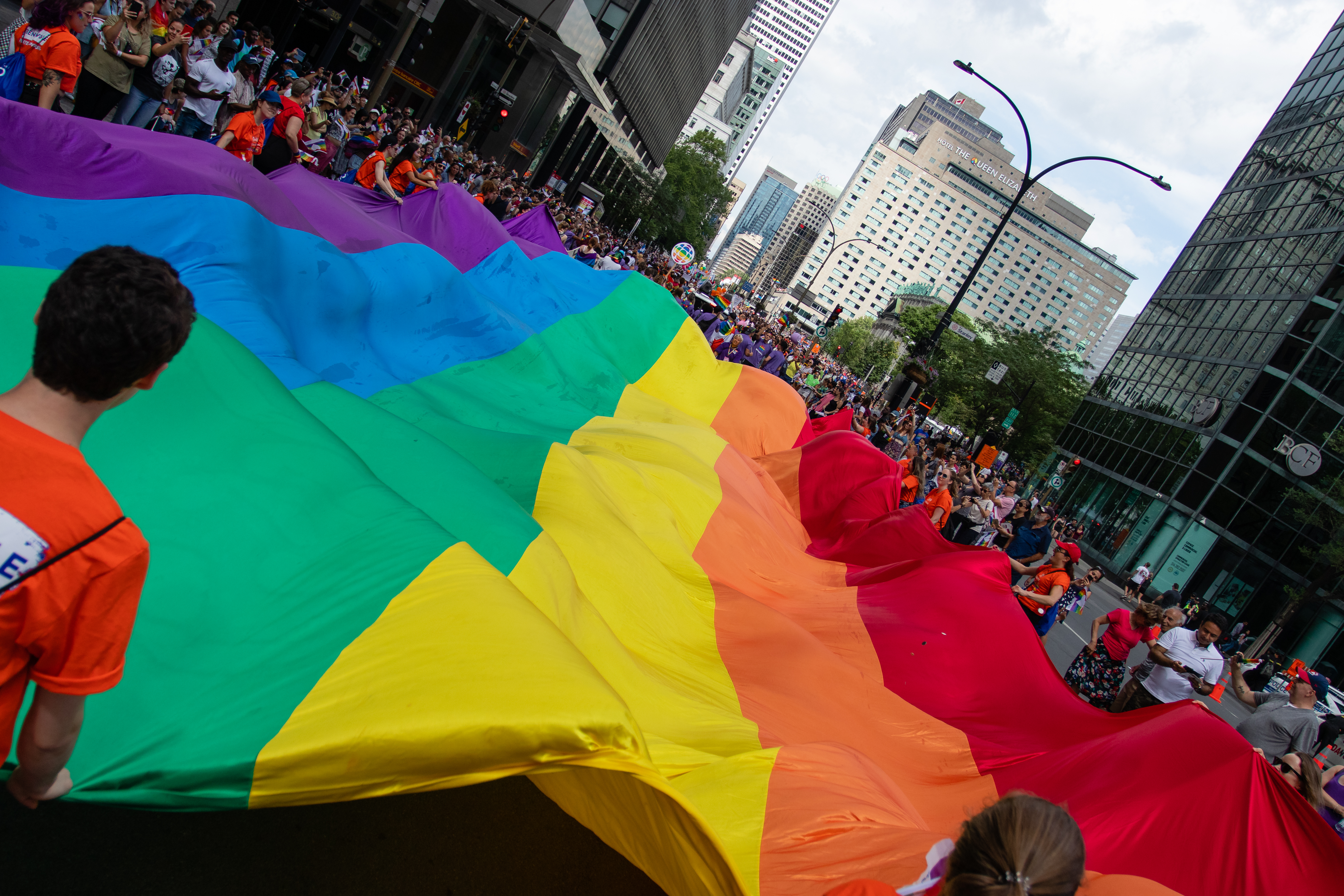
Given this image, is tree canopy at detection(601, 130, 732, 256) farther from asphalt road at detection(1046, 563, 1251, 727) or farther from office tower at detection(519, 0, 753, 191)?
asphalt road at detection(1046, 563, 1251, 727)

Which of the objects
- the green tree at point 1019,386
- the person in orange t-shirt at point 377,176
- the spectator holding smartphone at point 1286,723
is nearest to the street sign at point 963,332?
the green tree at point 1019,386

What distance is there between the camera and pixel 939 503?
37.1 ft

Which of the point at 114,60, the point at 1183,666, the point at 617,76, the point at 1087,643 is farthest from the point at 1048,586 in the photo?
the point at 617,76

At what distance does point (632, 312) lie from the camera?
28.4 feet

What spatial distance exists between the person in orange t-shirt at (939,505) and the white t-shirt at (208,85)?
10.4 meters

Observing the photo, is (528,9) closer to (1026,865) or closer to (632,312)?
(632,312)

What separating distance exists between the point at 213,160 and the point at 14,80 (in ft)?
11.1

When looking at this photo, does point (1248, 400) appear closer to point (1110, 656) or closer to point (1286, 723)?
point (1110, 656)

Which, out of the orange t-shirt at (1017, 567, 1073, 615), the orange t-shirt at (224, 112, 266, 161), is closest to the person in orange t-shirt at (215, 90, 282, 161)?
the orange t-shirt at (224, 112, 266, 161)

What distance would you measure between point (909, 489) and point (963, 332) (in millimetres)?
70673

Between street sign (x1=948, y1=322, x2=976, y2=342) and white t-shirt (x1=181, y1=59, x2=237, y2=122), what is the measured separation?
5209 cm

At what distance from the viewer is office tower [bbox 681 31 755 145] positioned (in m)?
159

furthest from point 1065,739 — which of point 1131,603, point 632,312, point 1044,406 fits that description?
point 1044,406

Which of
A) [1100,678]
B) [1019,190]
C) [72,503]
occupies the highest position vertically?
[1019,190]
